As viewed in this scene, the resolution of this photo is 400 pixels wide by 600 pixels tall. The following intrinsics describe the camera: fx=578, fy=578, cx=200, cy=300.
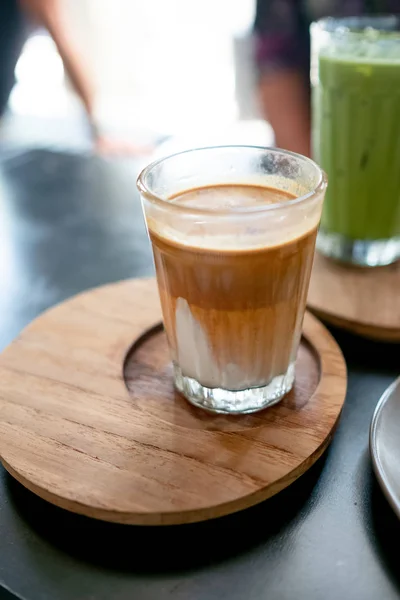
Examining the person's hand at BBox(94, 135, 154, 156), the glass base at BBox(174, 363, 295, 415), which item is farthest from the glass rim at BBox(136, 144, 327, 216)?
the person's hand at BBox(94, 135, 154, 156)

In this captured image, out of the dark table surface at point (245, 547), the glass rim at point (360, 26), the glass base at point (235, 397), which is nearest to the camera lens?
the dark table surface at point (245, 547)

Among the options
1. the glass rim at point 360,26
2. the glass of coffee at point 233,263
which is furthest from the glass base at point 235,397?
the glass rim at point 360,26

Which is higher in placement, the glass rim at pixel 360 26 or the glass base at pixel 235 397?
the glass rim at pixel 360 26

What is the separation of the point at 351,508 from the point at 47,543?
255mm

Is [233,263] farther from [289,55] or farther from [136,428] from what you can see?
[289,55]

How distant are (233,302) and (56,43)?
251cm

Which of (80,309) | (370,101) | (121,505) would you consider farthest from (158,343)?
(370,101)

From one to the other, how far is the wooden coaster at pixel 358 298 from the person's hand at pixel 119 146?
181 centimetres

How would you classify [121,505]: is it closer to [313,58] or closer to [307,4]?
[313,58]

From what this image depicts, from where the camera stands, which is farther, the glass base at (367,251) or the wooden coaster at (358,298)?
the glass base at (367,251)

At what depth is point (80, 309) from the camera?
2.43 ft

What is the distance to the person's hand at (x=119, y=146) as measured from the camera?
2.55 metres

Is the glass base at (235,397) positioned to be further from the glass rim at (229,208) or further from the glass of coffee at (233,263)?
the glass rim at (229,208)

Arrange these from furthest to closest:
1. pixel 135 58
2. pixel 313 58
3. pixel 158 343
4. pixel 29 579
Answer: pixel 135 58
pixel 313 58
pixel 158 343
pixel 29 579
